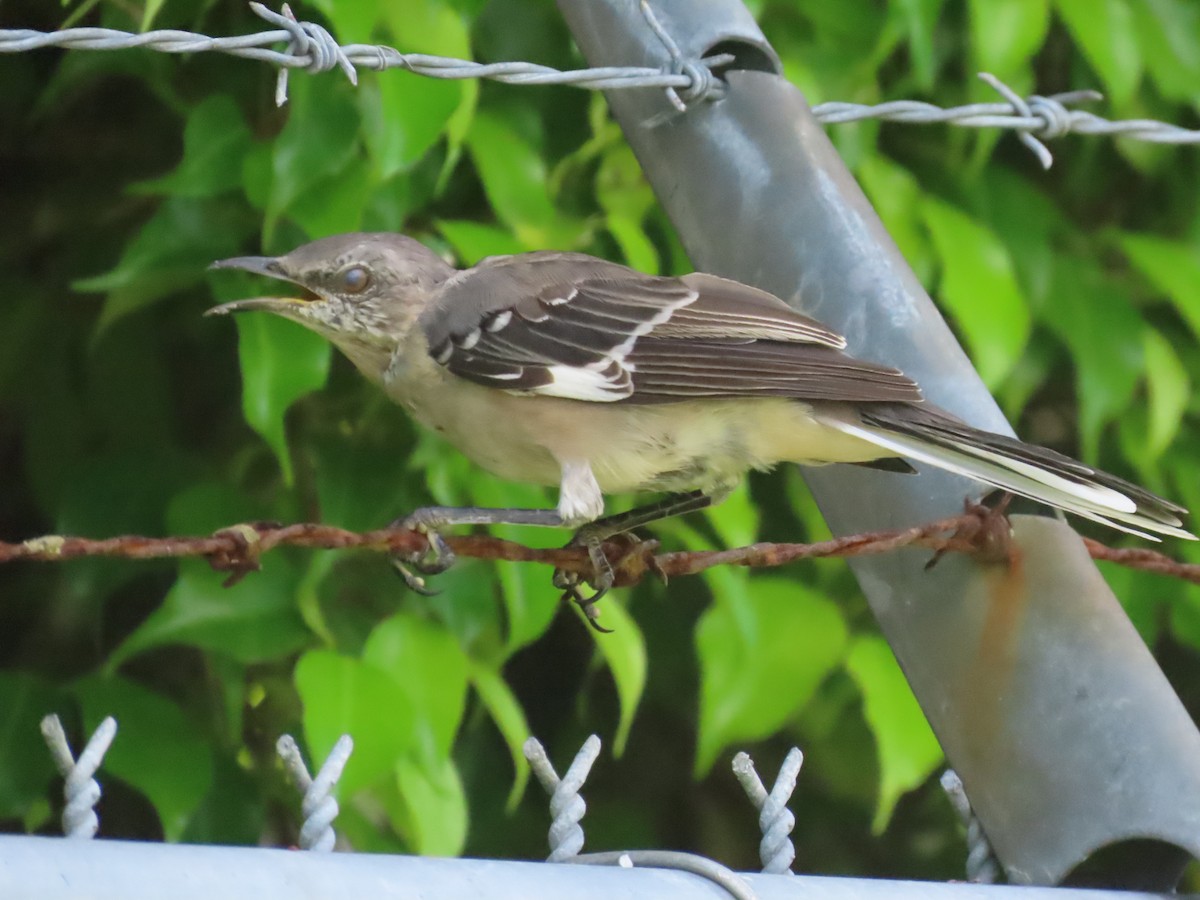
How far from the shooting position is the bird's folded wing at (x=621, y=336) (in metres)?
1.95

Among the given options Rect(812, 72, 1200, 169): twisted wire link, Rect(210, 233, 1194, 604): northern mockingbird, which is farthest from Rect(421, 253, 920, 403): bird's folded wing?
Rect(812, 72, 1200, 169): twisted wire link

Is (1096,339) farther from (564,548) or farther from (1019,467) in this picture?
(564,548)

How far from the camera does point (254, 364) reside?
2.11 m

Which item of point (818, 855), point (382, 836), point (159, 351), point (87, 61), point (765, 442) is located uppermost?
point (87, 61)

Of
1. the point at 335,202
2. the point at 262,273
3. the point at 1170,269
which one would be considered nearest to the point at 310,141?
the point at 335,202

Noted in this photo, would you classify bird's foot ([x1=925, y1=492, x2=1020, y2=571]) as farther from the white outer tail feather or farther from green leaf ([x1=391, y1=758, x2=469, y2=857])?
green leaf ([x1=391, y1=758, x2=469, y2=857])

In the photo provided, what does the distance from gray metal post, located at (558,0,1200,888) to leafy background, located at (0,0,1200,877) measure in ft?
1.21

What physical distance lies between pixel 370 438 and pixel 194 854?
1.45 m

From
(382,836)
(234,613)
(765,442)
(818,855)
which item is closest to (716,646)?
(765,442)

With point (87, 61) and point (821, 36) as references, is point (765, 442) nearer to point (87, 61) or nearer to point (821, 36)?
point (821, 36)

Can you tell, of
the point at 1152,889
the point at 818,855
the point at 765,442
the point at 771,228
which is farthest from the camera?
the point at 818,855

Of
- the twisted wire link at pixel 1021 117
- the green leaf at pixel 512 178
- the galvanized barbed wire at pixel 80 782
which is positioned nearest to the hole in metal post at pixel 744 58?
the twisted wire link at pixel 1021 117

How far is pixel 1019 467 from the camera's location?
5.81 ft

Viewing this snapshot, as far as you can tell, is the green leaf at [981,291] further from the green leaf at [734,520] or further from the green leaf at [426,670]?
the green leaf at [426,670]
